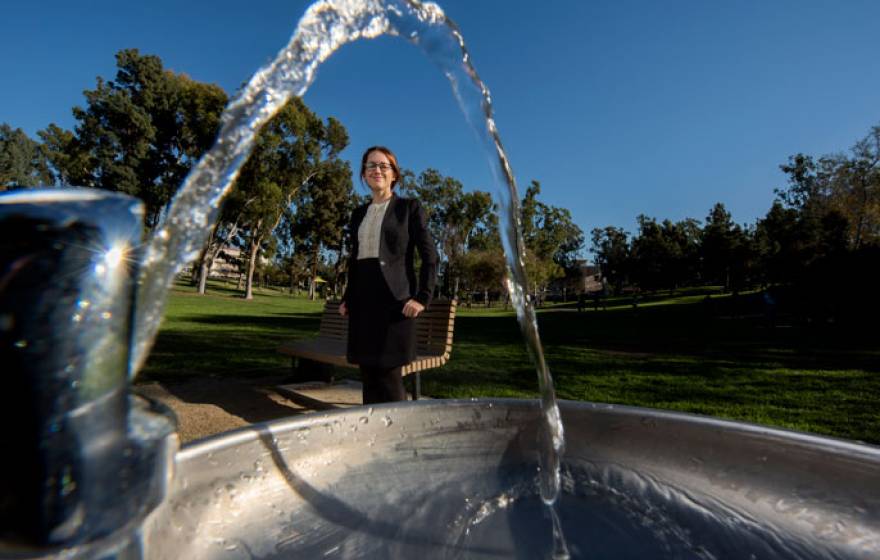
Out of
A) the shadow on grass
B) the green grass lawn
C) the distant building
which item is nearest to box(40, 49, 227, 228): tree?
the green grass lawn

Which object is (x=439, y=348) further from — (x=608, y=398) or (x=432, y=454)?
(x=432, y=454)

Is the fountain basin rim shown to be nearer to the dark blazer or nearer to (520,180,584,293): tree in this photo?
the dark blazer

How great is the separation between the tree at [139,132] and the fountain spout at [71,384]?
26771 mm

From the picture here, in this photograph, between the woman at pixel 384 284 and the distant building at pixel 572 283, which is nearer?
the woman at pixel 384 284

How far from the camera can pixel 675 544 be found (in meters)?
0.74

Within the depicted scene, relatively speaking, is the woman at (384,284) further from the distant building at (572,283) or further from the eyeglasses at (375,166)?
the distant building at (572,283)

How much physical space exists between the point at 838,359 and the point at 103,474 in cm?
906

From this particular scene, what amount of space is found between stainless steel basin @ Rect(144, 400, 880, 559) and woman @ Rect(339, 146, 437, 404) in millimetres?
1562

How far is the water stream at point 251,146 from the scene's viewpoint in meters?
0.51

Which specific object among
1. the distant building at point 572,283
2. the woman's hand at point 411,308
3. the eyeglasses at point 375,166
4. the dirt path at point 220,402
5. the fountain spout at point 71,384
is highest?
the distant building at point 572,283

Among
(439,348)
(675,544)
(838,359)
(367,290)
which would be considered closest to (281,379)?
(439,348)

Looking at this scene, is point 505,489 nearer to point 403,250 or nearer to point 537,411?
point 537,411

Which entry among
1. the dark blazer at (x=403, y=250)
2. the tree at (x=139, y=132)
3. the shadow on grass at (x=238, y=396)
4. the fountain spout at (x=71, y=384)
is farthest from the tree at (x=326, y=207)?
the fountain spout at (x=71, y=384)

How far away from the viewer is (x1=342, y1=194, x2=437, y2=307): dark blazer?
2.58 meters
